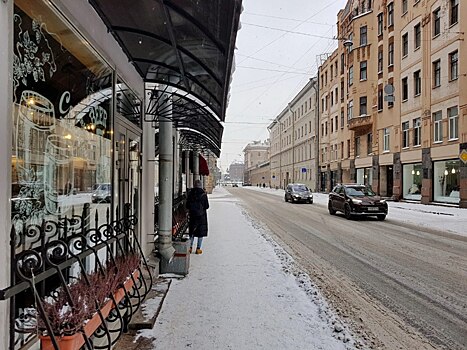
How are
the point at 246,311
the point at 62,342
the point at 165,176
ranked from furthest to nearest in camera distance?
the point at 165,176 → the point at 246,311 → the point at 62,342

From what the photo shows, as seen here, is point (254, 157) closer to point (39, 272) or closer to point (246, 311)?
point (246, 311)

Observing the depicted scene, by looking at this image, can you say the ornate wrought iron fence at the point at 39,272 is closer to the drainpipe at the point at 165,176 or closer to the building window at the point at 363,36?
the drainpipe at the point at 165,176

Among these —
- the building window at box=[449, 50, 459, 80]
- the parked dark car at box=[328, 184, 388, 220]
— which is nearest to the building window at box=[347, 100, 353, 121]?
the building window at box=[449, 50, 459, 80]

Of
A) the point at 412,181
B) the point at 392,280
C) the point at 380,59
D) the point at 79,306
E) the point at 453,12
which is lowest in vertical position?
the point at 392,280

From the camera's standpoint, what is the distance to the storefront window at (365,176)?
3603 cm

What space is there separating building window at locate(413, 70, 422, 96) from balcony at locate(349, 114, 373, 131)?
7.06m

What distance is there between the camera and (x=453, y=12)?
24.2m

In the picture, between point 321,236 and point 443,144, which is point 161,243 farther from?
point 443,144

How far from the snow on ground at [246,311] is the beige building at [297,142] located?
4476 centimetres

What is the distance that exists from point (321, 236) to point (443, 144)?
51.5 ft

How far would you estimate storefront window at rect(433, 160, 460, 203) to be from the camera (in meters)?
24.0

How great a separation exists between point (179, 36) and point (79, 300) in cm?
337

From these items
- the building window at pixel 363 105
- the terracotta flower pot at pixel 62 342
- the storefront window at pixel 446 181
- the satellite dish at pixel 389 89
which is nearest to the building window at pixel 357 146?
the building window at pixel 363 105

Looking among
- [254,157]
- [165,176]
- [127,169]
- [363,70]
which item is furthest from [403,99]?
[254,157]
